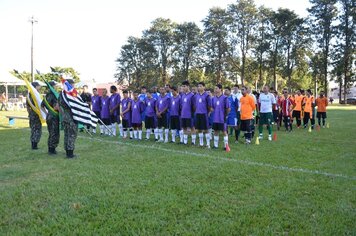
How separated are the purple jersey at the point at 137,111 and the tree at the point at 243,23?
44.6 meters

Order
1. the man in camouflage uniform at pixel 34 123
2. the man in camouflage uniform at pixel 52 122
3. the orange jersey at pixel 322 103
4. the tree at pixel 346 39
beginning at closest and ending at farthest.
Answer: the man in camouflage uniform at pixel 52 122
the man in camouflage uniform at pixel 34 123
the orange jersey at pixel 322 103
the tree at pixel 346 39

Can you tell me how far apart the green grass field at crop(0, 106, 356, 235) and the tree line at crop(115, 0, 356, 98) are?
4679 cm

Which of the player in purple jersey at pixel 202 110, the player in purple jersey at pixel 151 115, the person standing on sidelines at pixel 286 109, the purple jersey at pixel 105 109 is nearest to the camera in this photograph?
the player in purple jersey at pixel 202 110

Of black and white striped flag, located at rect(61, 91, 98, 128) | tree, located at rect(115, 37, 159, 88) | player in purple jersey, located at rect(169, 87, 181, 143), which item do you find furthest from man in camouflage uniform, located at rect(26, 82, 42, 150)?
tree, located at rect(115, 37, 159, 88)

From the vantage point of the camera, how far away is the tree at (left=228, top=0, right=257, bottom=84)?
5309 centimetres

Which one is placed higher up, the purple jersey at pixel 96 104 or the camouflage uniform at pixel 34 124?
Result: the purple jersey at pixel 96 104

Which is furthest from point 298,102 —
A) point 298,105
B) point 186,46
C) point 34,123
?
point 186,46

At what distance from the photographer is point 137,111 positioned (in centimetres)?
1218

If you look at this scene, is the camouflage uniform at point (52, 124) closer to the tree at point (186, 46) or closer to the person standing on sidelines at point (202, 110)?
the person standing on sidelines at point (202, 110)

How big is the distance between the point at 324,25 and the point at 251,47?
1142 centimetres

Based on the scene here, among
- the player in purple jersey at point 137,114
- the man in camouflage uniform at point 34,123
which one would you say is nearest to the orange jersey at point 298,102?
the player in purple jersey at point 137,114

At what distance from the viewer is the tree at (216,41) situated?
53.2 meters

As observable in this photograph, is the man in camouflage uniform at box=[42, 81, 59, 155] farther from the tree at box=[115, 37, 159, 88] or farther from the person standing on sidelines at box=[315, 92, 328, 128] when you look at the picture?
the tree at box=[115, 37, 159, 88]

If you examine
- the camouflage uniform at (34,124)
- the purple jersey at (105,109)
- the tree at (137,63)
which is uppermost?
the tree at (137,63)
